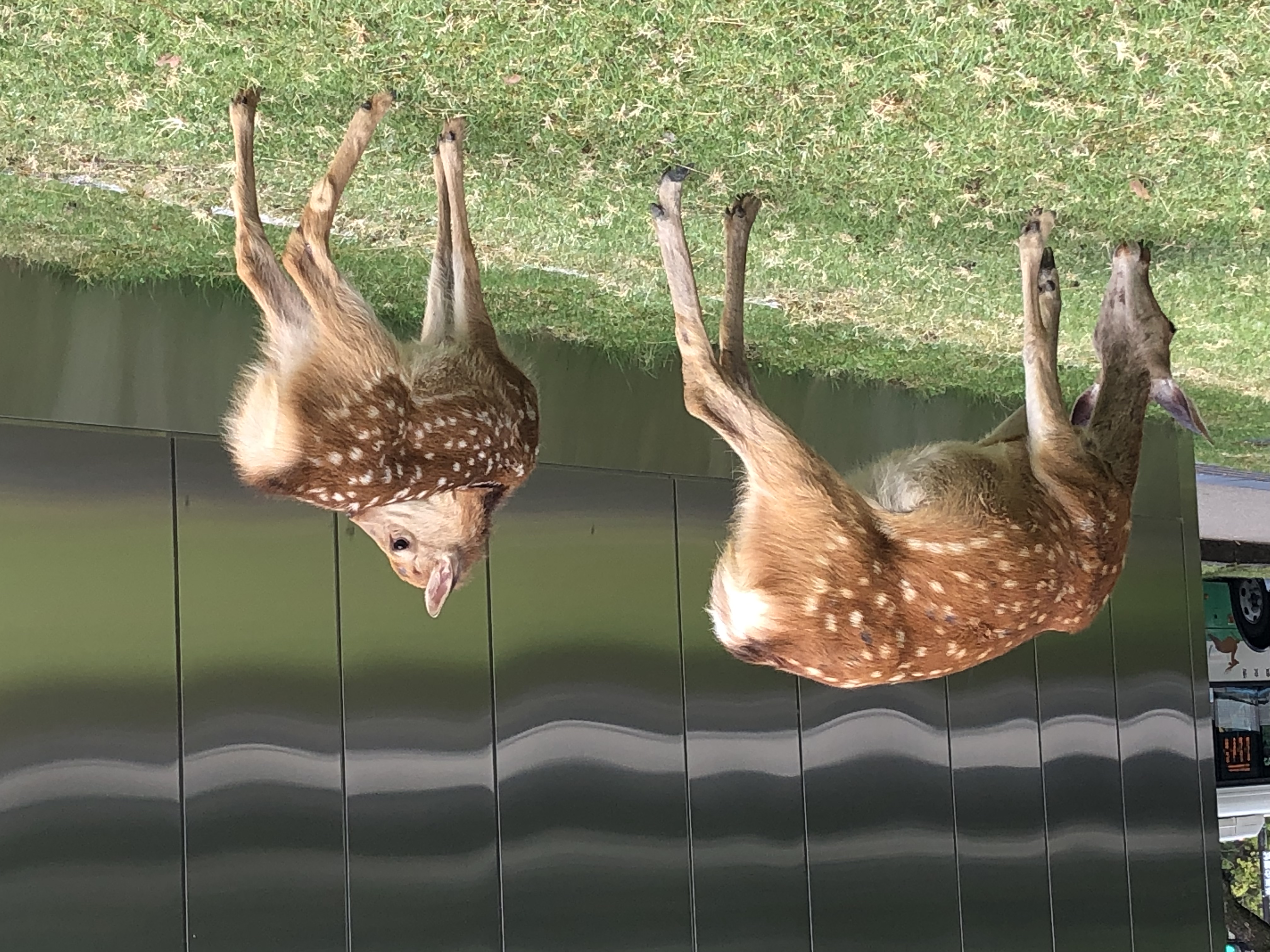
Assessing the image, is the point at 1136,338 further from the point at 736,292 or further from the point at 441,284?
the point at 441,284

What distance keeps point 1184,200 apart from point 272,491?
102 inches

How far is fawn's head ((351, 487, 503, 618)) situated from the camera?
288 cm

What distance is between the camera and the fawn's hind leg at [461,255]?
278 cm

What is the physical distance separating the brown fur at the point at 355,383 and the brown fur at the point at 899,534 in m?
0.51

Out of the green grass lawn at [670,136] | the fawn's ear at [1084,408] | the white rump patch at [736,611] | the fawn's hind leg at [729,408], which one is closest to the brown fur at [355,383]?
the green grass lawn at [670,136]

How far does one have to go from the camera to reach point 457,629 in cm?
442

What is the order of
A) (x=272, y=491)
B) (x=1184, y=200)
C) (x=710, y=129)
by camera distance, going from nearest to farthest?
(x=272, y=491), (x=710, y=129), (x=1184, y=200)

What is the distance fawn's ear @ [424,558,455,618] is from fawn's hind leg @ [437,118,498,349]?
58 cm

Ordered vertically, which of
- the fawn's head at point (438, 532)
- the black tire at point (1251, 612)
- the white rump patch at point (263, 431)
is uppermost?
the white rump patch at point (263, 431)

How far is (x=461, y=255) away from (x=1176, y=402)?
1.96 meters

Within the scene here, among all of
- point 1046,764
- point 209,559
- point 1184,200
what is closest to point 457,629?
point 209,559

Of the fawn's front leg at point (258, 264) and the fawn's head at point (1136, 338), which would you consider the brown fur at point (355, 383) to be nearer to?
the fawn's front leg at point (258, 264)

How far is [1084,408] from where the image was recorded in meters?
3.14

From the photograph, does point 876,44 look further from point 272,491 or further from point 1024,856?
point 1024,856
